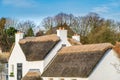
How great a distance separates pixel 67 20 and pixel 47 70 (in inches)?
1463

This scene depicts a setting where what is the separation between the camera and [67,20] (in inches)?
3356

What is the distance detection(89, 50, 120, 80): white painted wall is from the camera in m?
44.1

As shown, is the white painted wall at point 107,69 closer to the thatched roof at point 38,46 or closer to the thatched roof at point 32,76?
the thatched roof at point 38,46

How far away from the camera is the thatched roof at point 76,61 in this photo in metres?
43.9

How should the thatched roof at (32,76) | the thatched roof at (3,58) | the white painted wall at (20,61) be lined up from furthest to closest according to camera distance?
the thatched roof at (3,58)
the white painted wall at (20,61)
the thatched roof at (32,76)

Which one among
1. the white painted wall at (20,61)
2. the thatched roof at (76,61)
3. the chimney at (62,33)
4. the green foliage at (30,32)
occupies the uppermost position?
the chimney at (62,33)

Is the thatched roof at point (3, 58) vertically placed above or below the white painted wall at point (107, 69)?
below

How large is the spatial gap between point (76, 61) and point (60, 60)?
3.00 meters

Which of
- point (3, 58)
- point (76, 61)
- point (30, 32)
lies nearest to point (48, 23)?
point (30, 32)

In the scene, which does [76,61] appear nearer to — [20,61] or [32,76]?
[32,76]

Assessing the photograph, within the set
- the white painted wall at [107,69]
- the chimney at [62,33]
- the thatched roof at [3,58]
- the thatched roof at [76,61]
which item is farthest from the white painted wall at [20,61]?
the thatched roof at [3,58]

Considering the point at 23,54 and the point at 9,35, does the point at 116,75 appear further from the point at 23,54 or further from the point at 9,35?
the point at 9,35

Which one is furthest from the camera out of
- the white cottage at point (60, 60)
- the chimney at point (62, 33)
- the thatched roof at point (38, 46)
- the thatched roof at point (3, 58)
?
the thatched roof at point (3, 58)

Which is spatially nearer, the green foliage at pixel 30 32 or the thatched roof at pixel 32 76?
the thatched roof at pixel 32 76
